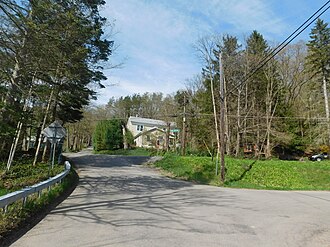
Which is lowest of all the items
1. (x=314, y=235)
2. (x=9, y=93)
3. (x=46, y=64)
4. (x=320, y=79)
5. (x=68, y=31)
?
(x=314, y=235)

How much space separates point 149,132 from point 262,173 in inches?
1213

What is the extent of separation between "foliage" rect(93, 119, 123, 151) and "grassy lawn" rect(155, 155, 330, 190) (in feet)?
92.4

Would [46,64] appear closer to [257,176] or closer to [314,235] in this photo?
[314,235]

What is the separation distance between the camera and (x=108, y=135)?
53.1 m

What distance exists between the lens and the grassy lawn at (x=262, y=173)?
21.2 meters

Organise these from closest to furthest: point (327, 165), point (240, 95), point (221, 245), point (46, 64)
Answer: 1. point (221, 245)
2. point (46, 64)
3. point (327, 165)
4. point (240, 95)

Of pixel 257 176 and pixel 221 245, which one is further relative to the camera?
pixel 257 176

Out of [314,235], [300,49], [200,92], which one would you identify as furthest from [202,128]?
[314,235]

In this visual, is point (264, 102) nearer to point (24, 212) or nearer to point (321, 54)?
point (321, 54)

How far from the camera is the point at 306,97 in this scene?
37375 millimetres

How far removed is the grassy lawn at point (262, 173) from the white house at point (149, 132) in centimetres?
2000

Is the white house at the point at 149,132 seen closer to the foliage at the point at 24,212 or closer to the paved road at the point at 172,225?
the paved road at the point at 172,225

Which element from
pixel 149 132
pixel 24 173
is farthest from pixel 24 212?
pixel 149 132

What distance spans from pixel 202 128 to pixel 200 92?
550 cm
